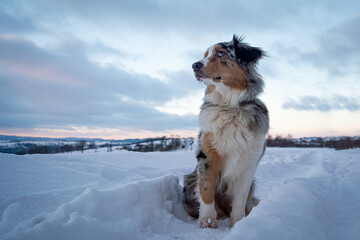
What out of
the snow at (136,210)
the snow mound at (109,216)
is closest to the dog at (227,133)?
the snow at (136,210)

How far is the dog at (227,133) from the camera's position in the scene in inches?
101

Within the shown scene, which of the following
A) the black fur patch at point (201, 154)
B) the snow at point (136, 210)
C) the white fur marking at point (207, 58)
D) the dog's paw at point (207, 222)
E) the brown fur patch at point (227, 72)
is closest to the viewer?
the snow at point (136, 210)

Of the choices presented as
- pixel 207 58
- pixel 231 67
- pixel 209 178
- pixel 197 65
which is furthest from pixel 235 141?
pixel 207 58

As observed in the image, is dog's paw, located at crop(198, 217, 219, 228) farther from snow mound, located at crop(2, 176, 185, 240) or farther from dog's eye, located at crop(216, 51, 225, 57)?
dog's eye, located at crop(216, 51, 225, 57)

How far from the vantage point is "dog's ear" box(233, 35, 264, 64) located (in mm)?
3244

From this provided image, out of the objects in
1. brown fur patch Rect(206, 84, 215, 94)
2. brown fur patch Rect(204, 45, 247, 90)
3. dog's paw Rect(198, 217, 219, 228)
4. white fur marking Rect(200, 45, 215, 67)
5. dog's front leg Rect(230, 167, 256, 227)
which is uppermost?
white fur marking Rect(200, 45, 215, 67)

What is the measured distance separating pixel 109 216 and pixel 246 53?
3112mm

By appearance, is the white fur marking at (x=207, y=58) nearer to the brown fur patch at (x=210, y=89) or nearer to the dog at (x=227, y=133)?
the dog at (x=227, y=133)

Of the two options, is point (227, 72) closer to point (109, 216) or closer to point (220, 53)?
point (220, 53)

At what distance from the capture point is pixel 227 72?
3127 millimetres

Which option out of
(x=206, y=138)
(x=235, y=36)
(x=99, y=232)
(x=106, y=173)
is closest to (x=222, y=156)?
(x=206, y=138)

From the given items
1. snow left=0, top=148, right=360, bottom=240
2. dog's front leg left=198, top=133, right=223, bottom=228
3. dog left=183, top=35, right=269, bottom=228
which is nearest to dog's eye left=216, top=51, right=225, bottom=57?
dog left=183, top=35, right=269, bottom=228

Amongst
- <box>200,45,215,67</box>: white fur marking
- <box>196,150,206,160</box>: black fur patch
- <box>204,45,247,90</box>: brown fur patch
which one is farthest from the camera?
<box>200,45,215,67</box>: white fur marking

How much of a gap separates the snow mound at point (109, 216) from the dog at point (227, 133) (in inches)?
20.9
